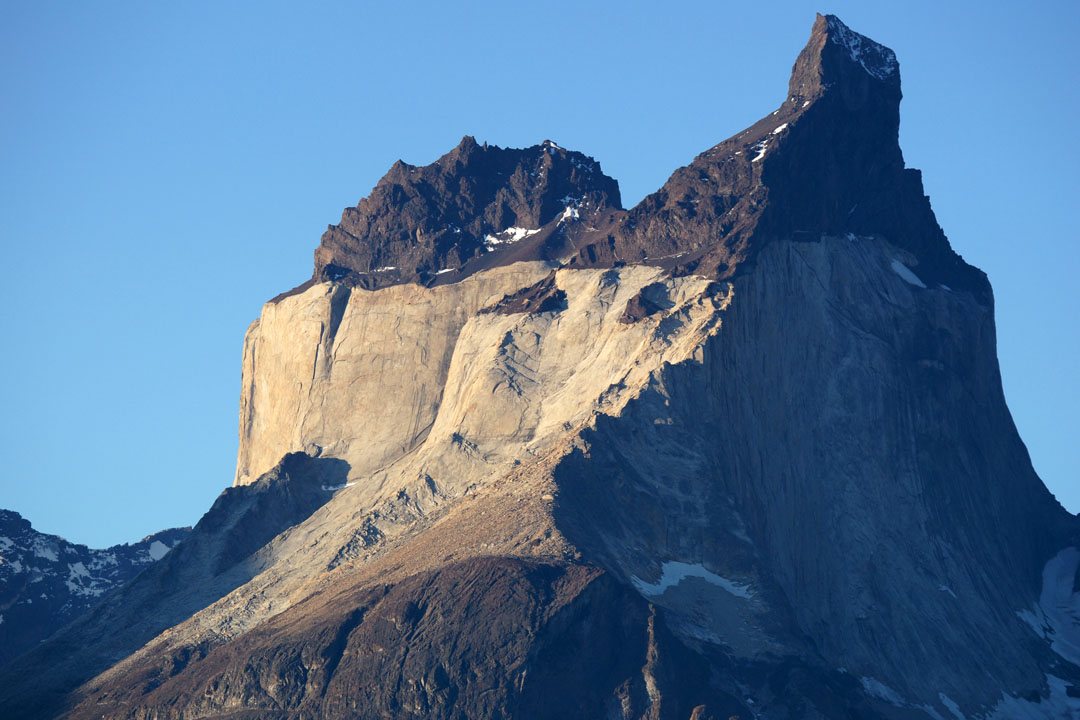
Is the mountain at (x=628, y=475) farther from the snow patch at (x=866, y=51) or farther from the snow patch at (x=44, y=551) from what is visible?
the snow patch at (x=44, y=551)

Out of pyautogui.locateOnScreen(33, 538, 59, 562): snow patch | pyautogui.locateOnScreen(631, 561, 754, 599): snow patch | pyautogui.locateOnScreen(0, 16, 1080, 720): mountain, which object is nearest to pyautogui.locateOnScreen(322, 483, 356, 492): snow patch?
pyautogui.locateOnScreen(0, 16, 1080, 720): mountain

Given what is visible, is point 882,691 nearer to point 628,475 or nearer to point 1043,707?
point 1043,707

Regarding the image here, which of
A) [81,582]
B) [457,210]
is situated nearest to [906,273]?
[457,210]

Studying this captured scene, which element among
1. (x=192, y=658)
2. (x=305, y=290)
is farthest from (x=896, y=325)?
(x=192, y=658)

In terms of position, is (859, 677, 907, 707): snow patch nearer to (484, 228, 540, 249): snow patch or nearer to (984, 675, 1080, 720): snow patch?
(984, 675, 1080, 720): snow patch

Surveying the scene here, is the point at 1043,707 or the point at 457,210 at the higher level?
the point at 457,210
